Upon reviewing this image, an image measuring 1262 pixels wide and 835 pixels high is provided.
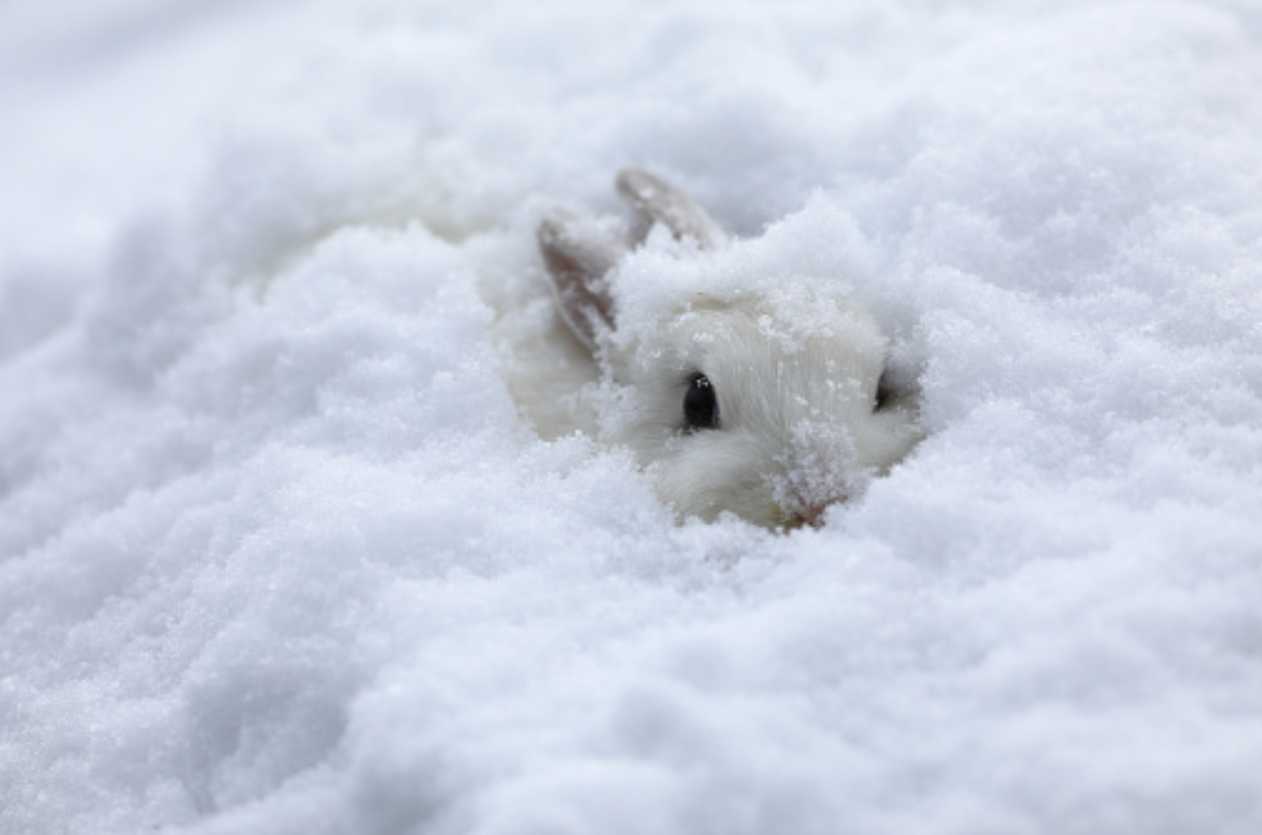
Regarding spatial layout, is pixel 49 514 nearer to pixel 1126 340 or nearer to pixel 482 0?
pixel 1126 340

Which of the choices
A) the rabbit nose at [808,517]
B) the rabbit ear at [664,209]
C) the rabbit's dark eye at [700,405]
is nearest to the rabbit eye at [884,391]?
the rabbit's dark eye at [700,405]

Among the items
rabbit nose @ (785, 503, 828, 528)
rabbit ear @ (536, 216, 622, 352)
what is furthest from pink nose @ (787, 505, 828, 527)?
rabbit ear @ (536, 216, 622, 352)

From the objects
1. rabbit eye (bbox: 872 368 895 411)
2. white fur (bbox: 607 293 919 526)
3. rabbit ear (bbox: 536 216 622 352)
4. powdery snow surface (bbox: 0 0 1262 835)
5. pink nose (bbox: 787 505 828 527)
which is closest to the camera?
powdery snow surface (bbox: 0 0 1262 835)

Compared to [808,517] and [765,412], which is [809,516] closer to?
[808,517]


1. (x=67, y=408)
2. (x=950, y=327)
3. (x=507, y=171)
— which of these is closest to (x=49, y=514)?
(x=67, y=408)

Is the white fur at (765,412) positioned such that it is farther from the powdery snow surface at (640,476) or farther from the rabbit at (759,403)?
the powdery snow surface at (640,476)

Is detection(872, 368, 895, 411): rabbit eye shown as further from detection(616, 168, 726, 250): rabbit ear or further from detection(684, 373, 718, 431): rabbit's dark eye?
detection(616, 168, 726, 250): rabbit ear
